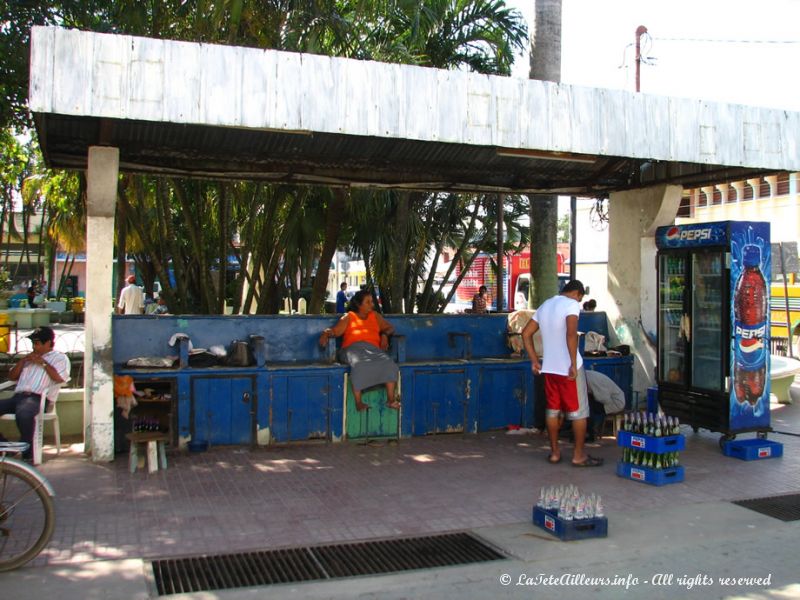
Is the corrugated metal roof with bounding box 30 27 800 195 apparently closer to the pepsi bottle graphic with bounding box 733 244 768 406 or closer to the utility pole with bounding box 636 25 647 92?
the pepsi bottle graphic with bounding box 733 244 768 406

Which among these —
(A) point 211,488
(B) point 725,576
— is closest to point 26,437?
(A) point 211,488

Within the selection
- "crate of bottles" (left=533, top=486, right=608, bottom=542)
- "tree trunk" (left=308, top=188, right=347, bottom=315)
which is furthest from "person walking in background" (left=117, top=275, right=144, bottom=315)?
"crate of bottles" (left=533, top=486, right=608, bottom=542)

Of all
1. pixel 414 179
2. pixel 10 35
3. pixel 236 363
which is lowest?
pixel 236 363

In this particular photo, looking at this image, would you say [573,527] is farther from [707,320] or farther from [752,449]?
[707,320]

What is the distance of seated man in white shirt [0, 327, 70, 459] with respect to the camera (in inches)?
278

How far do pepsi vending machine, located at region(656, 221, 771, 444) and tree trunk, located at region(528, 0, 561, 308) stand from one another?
65.8 inches

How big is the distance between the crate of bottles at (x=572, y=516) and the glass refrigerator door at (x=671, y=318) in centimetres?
403

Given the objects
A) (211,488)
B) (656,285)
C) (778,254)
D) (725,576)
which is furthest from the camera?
(778,254)

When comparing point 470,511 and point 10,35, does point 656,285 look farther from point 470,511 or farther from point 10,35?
point 10,35

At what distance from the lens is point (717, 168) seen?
899cm

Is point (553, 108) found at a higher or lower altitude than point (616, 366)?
higher

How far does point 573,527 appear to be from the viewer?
5.47m

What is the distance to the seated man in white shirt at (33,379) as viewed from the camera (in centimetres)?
705

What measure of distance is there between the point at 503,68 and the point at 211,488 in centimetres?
1030
